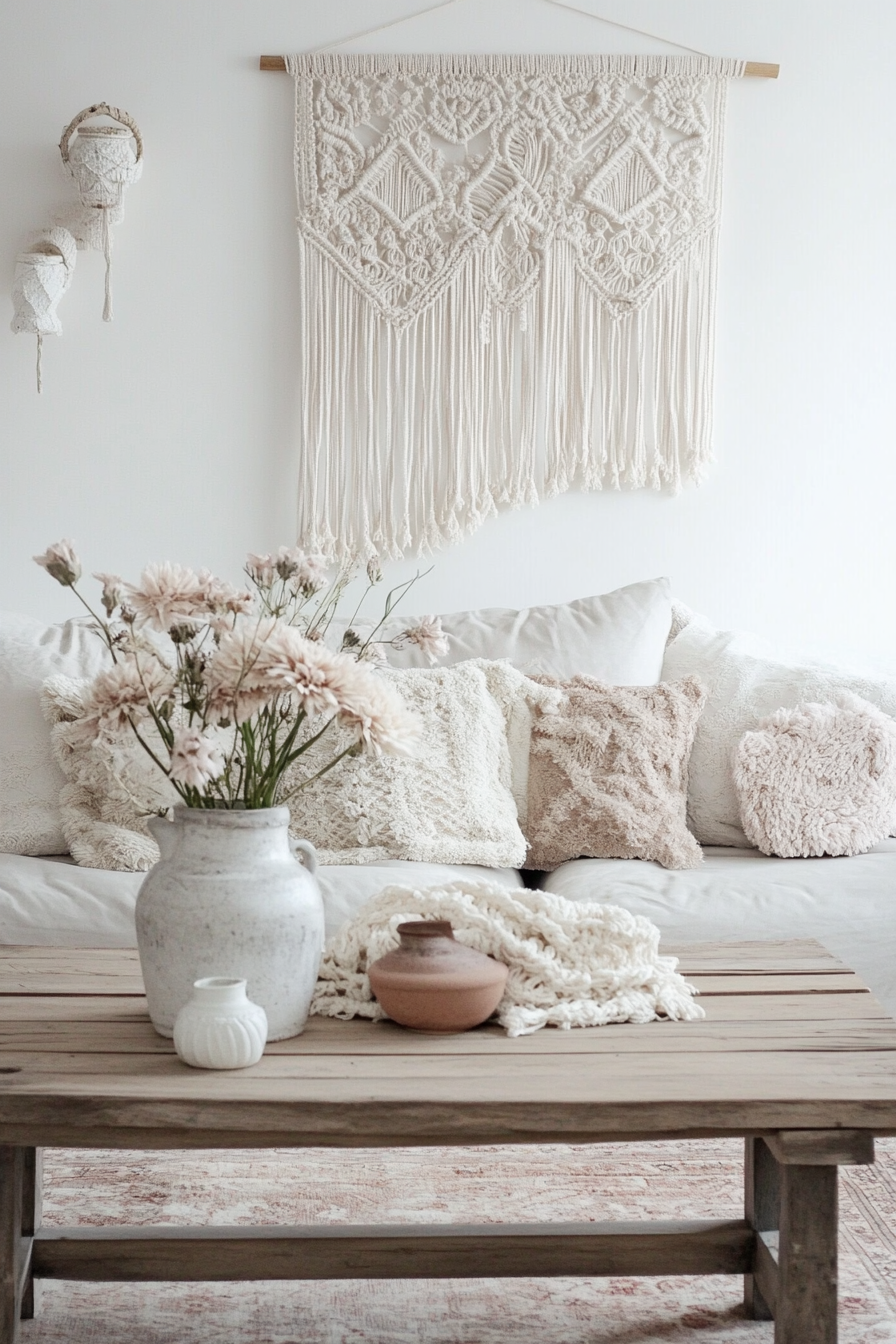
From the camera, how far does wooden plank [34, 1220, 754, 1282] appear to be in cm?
135

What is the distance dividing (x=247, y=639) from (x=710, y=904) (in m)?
1.14

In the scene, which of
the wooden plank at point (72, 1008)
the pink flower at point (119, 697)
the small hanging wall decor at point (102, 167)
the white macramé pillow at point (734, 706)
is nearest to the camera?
the pink flower at point (119, 697)

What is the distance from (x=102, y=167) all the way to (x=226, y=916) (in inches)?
77.6

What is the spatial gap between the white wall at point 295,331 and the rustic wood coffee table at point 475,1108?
149 centimetres

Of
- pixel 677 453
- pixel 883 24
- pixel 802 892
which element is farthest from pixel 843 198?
pixel 802 892

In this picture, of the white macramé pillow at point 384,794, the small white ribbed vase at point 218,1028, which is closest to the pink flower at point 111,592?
the small white ribbed vase at point 218,1028

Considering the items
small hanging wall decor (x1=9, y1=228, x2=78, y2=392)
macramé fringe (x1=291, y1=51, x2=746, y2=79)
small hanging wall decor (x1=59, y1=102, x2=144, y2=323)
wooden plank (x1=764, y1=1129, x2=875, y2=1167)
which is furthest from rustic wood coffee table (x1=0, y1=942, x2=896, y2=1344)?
macramé fringe (x1=291, y1=51, x2=746, y2=79)

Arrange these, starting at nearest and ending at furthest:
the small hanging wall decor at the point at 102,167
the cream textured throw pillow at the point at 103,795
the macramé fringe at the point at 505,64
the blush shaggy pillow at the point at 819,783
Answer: the cream textured throw pillow at the point at 103,795, the blush shaggy pillow at the point at 819,783, the small hanging wall decor at the point at 102,167, the macramé fringe at the point at 505,64

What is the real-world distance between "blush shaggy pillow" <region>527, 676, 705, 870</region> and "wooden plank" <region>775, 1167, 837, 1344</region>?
1099mm

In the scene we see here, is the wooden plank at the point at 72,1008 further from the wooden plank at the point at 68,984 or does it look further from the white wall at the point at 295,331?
the white wall at the point at 295,331

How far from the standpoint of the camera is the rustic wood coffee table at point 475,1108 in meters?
1.09

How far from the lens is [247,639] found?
3.84ft

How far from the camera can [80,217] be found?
2.77 meters

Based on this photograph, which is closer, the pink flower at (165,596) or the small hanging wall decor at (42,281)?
the pink flower at (165,596)
